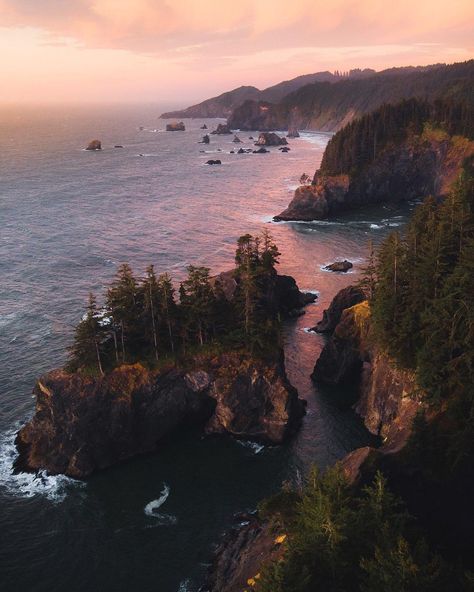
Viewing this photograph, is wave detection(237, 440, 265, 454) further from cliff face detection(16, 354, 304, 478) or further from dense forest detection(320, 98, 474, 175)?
dense forest detection(320, 98, 474, 175)

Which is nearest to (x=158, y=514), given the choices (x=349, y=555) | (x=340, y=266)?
(x=349, y=555)

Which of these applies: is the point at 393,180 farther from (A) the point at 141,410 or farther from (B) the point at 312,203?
(A) the point at 141,410

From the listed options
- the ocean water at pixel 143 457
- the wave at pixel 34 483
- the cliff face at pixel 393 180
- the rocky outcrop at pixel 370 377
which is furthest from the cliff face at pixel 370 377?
the cliff face at pixel 393 180

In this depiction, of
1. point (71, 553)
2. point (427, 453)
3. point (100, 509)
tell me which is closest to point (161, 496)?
point (100, 509)

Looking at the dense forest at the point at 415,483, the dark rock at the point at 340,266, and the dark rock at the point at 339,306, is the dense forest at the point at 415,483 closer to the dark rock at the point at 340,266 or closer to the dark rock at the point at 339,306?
the dark rock at the point at 339,306

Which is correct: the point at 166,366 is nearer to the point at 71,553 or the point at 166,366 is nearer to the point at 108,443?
the point at 108,443

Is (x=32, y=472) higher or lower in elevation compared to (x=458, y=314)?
lower
